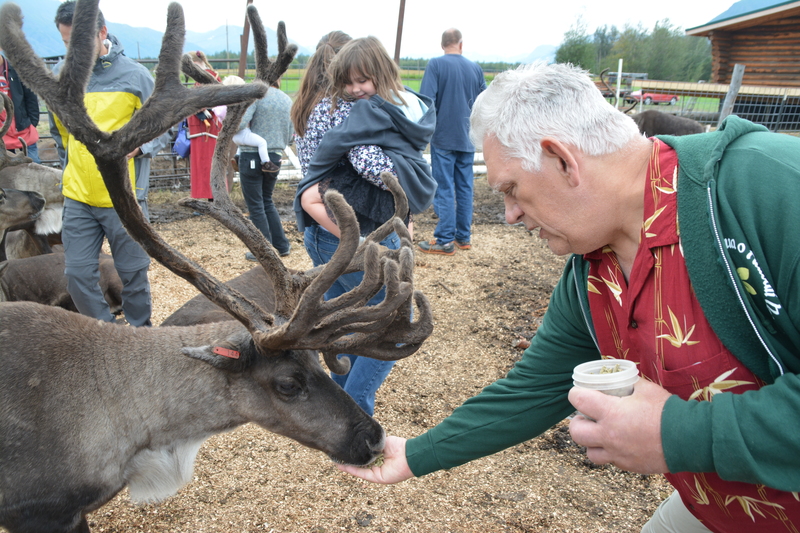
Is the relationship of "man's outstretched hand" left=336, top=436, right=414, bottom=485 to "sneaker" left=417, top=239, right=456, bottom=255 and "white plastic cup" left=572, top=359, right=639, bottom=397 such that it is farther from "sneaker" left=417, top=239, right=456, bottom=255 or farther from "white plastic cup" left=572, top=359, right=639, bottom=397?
"sneaker" left=417, top=239, right=456, bottom=255

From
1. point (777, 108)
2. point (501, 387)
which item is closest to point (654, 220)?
point (501, 387)

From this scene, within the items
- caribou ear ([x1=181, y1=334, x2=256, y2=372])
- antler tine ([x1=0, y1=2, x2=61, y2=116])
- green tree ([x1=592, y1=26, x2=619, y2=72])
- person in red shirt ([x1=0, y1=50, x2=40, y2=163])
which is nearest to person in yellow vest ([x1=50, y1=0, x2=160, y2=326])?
antler tine ([x1=0, y1=2, x2=61, y2=116])

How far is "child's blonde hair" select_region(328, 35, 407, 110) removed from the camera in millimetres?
2947

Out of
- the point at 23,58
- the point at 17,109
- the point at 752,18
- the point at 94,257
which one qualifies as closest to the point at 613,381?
the point at 23,58

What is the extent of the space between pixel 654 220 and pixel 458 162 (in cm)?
605

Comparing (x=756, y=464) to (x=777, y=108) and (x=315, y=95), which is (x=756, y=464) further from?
(x=777, y=108)

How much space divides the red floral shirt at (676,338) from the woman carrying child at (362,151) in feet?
5.43

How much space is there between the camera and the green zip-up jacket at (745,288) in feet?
3.76

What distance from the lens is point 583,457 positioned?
344 centimetres

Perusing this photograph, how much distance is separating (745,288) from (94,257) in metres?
4.65

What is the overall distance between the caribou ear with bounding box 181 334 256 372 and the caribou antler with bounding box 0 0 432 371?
84 mm

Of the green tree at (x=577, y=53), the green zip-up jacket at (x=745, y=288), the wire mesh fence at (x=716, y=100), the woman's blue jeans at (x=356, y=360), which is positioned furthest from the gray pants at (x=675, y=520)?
the green tree at (x=577, y=53)

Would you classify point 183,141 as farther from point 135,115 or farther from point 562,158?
point 562,158

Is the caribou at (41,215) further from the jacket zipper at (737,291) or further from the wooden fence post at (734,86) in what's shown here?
the wooden fence post at (734,86)
